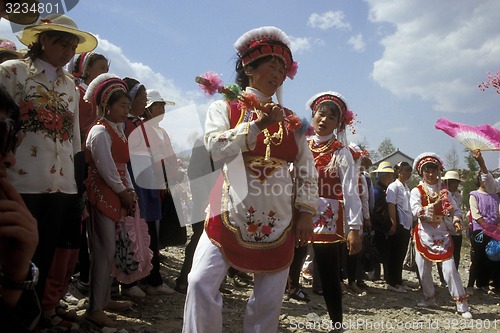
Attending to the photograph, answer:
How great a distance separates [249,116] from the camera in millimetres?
2756

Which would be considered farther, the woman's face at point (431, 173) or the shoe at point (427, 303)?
the woman's face at point (431, 173)

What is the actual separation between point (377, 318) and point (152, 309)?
2721 mm

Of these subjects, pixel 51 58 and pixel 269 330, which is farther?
pixel 51 58

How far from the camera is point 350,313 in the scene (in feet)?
17.7

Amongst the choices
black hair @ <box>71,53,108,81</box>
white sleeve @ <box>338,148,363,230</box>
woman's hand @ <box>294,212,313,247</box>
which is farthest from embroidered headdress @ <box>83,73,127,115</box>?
white sleeve @ <box>338,148,363,230</box>

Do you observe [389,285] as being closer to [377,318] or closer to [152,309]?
[377,318]

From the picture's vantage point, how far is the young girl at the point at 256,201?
8.08ft

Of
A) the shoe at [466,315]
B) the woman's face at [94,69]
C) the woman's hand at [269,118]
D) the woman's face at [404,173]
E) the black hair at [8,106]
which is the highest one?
the woman's face at [94,69]

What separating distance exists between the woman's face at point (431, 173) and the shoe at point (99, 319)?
4851mm

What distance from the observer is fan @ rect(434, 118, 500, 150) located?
6.17 meters

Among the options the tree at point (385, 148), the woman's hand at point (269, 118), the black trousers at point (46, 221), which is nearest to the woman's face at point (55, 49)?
the black trousers at point (46, 221)

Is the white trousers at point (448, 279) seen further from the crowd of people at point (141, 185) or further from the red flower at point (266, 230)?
the red flower at point (266, 230)

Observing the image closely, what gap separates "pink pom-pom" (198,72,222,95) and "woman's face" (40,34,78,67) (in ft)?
4.15

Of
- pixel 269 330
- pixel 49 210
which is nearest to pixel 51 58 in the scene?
pixel 49 210
